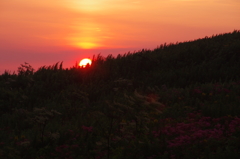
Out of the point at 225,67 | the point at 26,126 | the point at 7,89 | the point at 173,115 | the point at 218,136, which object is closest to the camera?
the point at 218,136

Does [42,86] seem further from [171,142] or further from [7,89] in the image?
[171,142]

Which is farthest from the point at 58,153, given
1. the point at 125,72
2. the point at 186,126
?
the point at 125,72

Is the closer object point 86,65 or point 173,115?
point 173,115

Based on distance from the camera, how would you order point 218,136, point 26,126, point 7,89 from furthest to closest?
point 7,89
point 26,126
point 218,136

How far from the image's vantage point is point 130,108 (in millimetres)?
8266

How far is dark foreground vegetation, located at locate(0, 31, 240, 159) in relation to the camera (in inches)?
320

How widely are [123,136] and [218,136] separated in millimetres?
2686

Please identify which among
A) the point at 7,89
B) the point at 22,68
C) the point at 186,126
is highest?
the point at 22,68

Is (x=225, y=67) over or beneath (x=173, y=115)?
over

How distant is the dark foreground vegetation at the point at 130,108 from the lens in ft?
26.7

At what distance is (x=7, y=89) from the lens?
56.1ft

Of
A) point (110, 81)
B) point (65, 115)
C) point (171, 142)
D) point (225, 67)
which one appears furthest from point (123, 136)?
point (225, 67)

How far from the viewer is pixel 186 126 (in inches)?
368

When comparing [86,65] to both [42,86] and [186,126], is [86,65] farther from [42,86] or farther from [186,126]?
[186,126]
